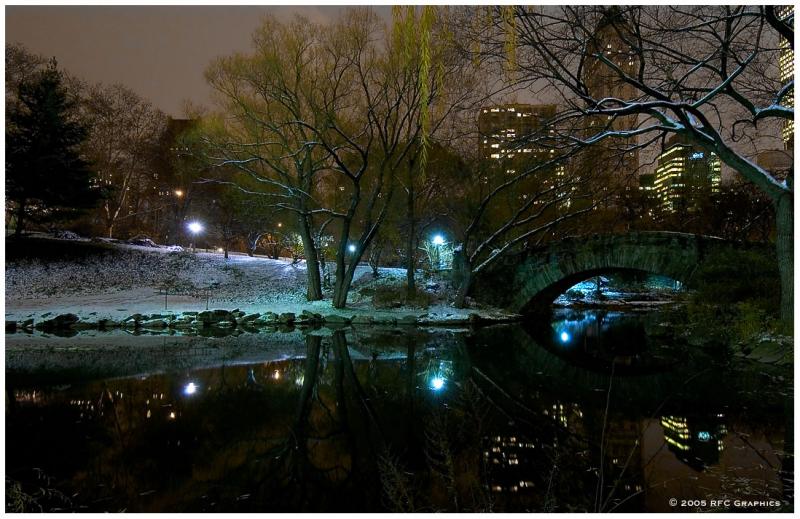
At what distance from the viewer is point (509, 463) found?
15.0ft

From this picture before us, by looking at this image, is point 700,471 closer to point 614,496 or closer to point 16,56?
point 614,496

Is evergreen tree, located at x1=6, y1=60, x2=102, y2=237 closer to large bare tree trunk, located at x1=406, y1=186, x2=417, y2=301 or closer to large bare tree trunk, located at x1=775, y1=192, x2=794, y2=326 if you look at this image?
large bare tree trunk, located at x1=406, y1=186, x2=417, y2=301

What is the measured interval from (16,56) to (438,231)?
90.2 ft

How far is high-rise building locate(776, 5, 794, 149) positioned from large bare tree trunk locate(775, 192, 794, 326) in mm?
1517

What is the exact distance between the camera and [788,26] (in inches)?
309

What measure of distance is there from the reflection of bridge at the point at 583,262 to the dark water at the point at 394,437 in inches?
325

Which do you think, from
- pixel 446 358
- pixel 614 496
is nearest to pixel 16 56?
pixel 446 358

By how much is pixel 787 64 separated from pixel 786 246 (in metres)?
→ 3.52

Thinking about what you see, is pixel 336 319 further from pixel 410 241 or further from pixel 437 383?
pixel 437 383

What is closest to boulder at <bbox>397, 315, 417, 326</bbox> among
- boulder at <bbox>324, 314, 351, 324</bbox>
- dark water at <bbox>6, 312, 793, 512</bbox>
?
boulder at <bbox>324, 314, 351, 324</bbox>

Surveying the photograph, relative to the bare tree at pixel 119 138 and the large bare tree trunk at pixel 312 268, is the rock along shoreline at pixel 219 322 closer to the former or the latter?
the large bare tree trunk at pixel 312 268

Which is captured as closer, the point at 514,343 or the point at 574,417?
the point at 574,417

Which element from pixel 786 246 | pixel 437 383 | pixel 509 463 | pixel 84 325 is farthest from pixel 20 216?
pixel 786 246

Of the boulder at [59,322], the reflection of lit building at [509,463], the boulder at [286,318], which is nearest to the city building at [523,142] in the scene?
the reflection of lit building at [509,463]
